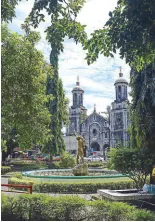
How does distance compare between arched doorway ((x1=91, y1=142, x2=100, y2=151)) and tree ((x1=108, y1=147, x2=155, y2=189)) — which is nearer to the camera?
tree ((x1=108, y1=147, x2=155, y2=189))

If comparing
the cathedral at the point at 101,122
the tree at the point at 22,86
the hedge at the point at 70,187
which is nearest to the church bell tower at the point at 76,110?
the cathedral at the point at 101,122

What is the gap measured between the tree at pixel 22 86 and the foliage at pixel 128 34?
2493 millimetres

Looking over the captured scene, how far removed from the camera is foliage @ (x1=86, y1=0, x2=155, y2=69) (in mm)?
4406

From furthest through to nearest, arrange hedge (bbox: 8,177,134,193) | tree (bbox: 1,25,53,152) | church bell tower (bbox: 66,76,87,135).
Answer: church bell tower (bbox: 66,76,87,135) → hedge (bbox: 8,177,134,193) → tree (bbox: 1,25,53,152)

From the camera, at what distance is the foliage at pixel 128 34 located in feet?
14.5

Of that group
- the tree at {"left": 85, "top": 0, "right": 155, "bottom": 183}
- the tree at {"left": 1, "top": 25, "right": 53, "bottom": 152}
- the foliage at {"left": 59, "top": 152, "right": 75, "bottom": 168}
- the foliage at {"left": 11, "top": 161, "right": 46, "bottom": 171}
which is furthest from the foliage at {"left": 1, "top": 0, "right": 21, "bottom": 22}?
the foliage at {"left": 11, "top": 161, "right": 46, "bottom": 171}

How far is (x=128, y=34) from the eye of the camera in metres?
4.47

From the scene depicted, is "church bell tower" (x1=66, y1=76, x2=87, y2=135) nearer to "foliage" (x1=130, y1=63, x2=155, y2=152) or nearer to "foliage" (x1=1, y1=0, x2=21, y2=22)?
"foliage" (x1=130, y1=63, x2=155, y2=152)

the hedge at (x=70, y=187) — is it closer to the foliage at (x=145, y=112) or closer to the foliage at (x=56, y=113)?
the foliage at (x=145, y=112)

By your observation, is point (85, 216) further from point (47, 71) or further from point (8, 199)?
point (47, 71)

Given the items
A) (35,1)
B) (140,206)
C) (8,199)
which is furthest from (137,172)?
(35,1)

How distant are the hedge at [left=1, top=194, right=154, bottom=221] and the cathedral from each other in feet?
162

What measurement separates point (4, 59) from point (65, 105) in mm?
26922

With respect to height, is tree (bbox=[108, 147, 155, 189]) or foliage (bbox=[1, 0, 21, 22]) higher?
foliage (bbox=[1, 0, 21, 22])
